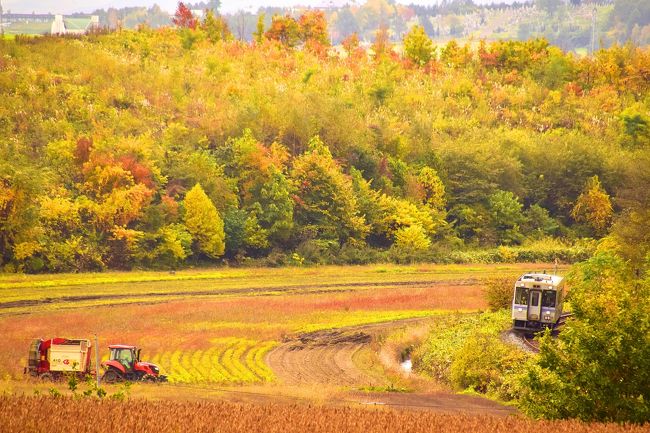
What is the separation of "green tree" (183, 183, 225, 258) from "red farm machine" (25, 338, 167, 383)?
31.8 metres

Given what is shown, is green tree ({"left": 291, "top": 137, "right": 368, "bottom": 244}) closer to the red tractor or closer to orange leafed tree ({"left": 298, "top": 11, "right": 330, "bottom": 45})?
orange leafed tree ({"left": 298, "top": 11, "right": 330, "bottom": 45})

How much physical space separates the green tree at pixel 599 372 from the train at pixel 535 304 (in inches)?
762

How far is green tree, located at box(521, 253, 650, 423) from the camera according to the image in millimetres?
24859

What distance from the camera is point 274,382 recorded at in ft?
121

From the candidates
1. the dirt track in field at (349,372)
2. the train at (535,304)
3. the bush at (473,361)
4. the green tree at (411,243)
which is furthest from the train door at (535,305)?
the green tree at (411,243)

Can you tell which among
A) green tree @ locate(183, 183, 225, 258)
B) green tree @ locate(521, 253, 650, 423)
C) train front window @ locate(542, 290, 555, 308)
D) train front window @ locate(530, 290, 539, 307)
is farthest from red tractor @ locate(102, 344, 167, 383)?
green tree @ locate(183, 183, 225, 258)

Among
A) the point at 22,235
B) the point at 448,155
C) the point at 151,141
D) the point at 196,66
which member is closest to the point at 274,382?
the point at 22,235

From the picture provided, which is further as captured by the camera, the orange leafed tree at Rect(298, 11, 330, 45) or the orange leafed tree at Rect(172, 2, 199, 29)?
the orange leafed tree at Rect(298, 11, 330, 45)

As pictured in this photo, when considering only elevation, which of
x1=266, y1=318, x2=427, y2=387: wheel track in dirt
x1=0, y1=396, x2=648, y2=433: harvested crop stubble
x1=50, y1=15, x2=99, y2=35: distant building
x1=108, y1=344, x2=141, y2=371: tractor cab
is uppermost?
x1=50, y1=15, x2=99, y2=35: distant building

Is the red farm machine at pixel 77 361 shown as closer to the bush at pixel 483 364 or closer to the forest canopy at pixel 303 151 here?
the bush at pixel 483 364

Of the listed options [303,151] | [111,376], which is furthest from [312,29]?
[111,376]

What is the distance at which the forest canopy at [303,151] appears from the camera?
67.0 m

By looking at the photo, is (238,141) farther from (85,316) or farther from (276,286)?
(85,316)

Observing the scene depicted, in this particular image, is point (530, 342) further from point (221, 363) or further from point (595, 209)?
point (595, 209)
